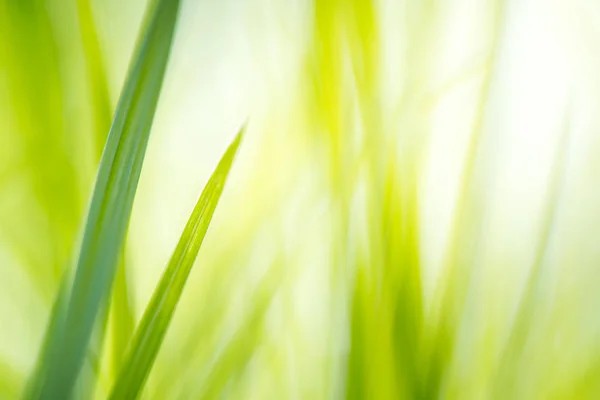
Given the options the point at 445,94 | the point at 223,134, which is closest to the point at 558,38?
the point at 445,94

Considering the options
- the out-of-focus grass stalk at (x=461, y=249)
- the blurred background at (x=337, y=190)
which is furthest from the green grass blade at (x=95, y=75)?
the out-of-focus grass stalk at (x=461, y=249)

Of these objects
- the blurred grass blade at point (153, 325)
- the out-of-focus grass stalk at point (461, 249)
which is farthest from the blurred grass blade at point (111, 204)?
the out-of-focus grass stalk at point (461, 249)

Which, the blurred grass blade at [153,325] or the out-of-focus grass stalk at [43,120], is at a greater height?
the out-of-focus grass stalk at [43,120]

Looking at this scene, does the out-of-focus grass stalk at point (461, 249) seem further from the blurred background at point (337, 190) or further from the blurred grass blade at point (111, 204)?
the blurred grass blade at point (111, 204)

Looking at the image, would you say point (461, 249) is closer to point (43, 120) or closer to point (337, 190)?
point (337, 190)

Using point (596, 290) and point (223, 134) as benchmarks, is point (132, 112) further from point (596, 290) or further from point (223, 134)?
point (596, 290)

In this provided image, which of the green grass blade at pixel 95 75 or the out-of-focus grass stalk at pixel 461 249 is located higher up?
the green grass blade at pixel 95 75

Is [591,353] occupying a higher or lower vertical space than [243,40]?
lower

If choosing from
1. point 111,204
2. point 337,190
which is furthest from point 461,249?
point 111,204
